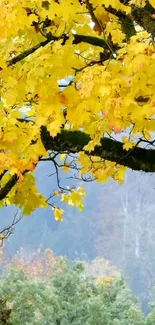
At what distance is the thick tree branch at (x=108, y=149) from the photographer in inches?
127

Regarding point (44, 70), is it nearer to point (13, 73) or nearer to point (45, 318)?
point (13, 73)

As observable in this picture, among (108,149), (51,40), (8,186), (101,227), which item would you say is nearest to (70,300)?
(8,186)

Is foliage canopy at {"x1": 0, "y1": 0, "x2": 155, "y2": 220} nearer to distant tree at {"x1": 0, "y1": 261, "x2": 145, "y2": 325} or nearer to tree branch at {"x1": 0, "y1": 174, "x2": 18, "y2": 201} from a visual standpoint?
tree branch at {"x1": 0, "y1": 174, "x2": 18, "y2": 201}

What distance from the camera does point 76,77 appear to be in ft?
7.93

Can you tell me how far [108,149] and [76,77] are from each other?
0.95 meters

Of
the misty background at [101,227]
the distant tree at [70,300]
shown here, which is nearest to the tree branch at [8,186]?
the distant tree at [70,300]

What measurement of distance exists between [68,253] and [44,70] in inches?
1555

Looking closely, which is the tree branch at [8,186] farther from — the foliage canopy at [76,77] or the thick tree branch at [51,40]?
the thick tree branch at [51,40]

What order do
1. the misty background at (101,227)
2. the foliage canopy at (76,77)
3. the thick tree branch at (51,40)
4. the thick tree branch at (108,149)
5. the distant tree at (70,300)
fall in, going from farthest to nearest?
the misty background at (101,227)
the distant tree at (70,300)
the thick tree branch at (108,149)
the thick tree branch at (51,40)
the foliage canopy at (76,77)

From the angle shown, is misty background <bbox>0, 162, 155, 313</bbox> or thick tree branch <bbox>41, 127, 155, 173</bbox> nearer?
thick tree branch <bbox>41, 127, 155, 173</bbox>

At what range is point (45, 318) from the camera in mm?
13336

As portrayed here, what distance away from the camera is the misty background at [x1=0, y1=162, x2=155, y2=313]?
40222 mm

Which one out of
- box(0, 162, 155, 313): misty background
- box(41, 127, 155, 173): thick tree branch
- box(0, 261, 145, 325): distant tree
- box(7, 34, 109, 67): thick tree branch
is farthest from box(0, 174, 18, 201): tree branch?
box(0, 162, 155, 313): misty background

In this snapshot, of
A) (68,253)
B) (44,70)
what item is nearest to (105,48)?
(44,70)
